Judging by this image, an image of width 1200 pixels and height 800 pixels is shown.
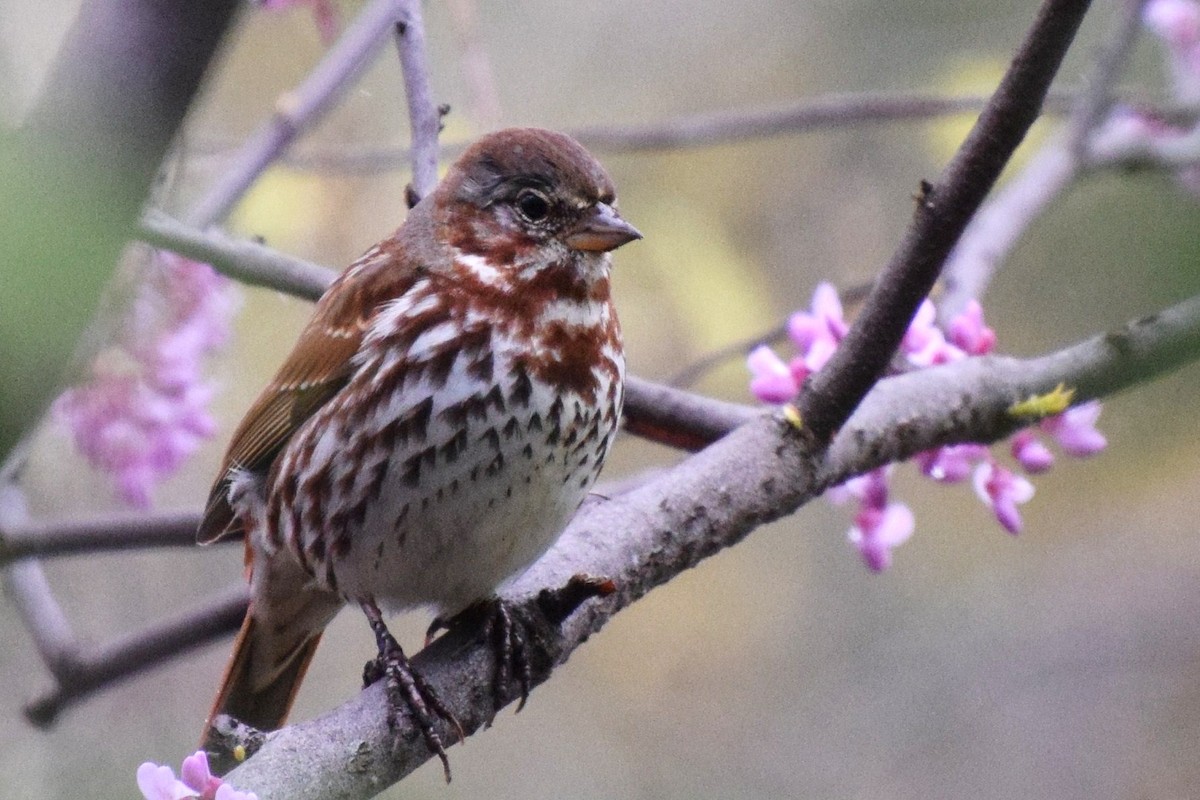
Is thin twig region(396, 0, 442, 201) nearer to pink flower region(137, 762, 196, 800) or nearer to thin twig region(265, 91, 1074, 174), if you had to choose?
thin twig region(265, 91, 1074, 174)

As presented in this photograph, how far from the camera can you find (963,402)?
284 centimetres

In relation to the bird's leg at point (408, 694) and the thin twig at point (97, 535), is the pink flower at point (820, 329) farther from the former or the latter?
the thin twig at point (97, 535)

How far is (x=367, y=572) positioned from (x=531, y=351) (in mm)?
497

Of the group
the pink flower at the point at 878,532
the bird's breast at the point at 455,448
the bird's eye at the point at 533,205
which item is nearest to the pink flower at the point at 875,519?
the pink flower at the point at 878,532

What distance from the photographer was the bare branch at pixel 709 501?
2.17 meters

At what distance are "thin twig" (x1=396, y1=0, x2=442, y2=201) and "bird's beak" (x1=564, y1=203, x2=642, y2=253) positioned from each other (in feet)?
1.26

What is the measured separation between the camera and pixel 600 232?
8.88 feet

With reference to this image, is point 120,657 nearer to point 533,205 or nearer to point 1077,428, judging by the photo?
point 533,205

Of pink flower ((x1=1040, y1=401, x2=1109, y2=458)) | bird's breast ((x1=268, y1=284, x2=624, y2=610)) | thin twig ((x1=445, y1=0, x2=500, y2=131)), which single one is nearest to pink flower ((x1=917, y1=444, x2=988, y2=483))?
pink flower ((x1=1040, y1=401, x2=1109, y2=458))

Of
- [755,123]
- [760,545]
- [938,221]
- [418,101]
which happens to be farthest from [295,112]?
[760,545]

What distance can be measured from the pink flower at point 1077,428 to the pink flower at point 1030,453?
0.12ft

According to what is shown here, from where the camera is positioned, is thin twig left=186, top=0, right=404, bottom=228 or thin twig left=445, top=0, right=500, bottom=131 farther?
thin twig left=445, top=0, right=500, bottom=131

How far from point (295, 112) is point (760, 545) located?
136 inches

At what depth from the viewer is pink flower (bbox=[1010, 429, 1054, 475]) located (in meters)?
2.86
